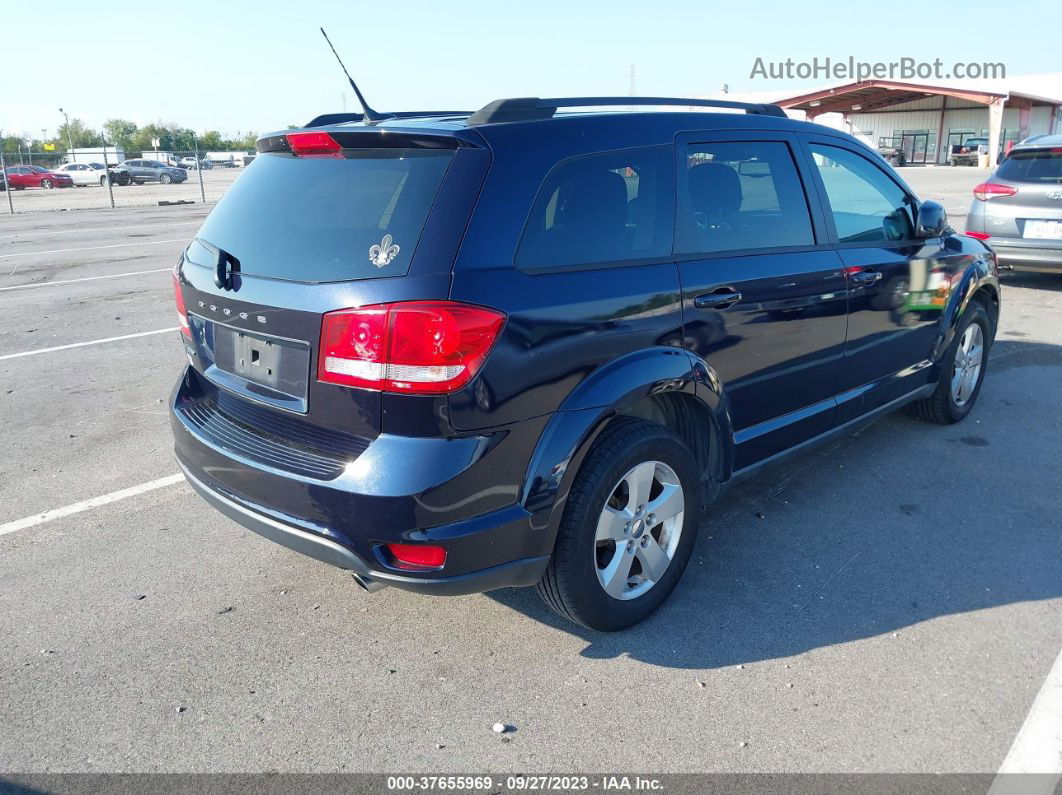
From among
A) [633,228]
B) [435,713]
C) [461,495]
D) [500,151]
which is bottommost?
[435,713]

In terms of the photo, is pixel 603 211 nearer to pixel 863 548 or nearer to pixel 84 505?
pixel 863 548

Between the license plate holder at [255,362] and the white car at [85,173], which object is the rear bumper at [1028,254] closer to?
the license plate holder at [255,362]

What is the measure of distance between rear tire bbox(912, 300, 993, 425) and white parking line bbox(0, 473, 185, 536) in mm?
4404

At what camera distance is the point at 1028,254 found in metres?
8.91

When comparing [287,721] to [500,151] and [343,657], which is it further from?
[500,151]

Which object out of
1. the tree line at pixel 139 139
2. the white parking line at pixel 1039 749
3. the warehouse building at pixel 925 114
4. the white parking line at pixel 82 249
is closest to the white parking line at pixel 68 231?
the white parking line at pixel 82 249

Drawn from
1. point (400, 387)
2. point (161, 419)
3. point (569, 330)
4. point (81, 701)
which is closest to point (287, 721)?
point (81, 701)

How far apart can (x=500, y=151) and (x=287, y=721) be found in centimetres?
193

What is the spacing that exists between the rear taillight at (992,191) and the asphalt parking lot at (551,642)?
540 cm

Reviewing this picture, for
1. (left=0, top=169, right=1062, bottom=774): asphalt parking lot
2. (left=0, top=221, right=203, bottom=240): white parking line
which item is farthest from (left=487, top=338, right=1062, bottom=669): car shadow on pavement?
(left=0, top=221, right=203, bottom=240): white parking line

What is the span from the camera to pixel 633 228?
309 centimetres

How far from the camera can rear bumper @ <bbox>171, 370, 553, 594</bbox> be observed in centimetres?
250

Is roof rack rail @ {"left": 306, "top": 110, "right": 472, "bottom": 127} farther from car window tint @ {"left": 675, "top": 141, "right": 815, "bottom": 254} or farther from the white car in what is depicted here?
the white car

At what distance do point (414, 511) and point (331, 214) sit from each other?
107 cm
